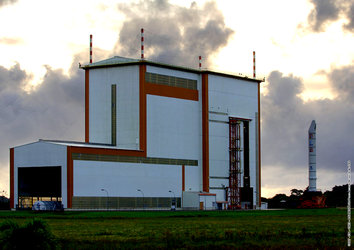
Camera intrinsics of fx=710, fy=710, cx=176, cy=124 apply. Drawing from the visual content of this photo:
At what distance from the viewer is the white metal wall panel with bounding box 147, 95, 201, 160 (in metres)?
114

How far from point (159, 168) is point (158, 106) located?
997 cm

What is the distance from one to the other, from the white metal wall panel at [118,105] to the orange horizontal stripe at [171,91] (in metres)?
2.39

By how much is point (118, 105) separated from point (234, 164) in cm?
2558

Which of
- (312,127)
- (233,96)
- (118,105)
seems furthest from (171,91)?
(312,127)

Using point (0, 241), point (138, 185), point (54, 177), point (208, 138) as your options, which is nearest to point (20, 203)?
point (54, 177)

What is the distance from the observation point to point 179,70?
119m

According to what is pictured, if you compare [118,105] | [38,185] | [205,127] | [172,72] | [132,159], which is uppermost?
[172,72]

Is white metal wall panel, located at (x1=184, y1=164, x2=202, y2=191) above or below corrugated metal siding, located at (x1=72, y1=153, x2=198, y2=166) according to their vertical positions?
below

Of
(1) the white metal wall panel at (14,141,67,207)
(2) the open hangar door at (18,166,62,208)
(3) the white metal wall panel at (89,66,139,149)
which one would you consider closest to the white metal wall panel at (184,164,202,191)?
(3) the white metal wall panel at (89,66,139,149)

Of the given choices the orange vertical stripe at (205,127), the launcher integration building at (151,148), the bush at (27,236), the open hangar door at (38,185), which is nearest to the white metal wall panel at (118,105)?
the launcher integration building at (151,148)

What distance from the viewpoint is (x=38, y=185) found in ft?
351

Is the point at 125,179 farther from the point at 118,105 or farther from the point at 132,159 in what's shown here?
the point at 118,105

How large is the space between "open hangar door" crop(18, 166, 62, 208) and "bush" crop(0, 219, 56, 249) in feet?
230

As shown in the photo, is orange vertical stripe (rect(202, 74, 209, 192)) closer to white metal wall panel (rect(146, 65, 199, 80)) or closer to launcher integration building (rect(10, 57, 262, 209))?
launcher integration building (rect(10, 57, 262, 209))
